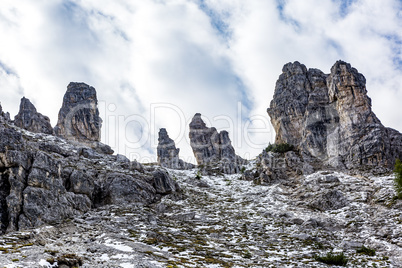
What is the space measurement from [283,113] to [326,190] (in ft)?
167

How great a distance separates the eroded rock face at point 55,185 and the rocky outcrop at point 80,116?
134 ft

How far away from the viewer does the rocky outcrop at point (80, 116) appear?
10294 cm

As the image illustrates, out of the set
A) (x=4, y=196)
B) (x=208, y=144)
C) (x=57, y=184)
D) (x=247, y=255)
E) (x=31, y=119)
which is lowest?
(x=247, y=255)

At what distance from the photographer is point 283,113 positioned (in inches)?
3888

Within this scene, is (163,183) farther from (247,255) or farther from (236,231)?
(247,255)

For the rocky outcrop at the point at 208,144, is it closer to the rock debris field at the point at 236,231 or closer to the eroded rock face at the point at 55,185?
the rock debris field at the point at 236,231

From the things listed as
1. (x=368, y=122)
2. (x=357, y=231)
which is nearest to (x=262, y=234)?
(x=357, y=231)

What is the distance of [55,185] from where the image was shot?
141 ft

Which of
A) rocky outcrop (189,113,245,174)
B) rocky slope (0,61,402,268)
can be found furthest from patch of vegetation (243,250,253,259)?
rocky outcrop (189,113,245,174)

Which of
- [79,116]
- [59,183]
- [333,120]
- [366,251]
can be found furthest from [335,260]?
[79,116]

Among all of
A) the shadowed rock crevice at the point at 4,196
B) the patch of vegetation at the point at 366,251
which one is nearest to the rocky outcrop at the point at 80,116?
the shadowed rock crevice at the point at 4,196

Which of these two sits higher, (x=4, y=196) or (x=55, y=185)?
(x=55, y=185)

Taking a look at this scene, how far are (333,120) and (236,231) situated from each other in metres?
58.6

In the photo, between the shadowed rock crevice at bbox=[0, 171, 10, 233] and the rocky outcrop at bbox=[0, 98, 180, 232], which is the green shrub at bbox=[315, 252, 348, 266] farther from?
the shadowed rock crevice at bbox=[0, 171, 10, 233]
